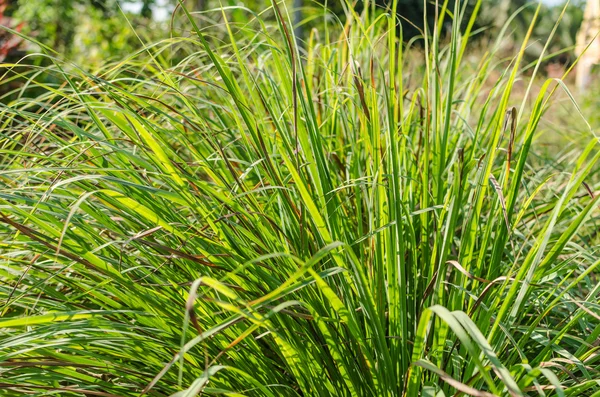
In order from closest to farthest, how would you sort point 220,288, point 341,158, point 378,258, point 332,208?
point 220,288, point 378,258, point 332,208, point 341,158

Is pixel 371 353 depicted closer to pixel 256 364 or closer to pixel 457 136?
pixel 256 364

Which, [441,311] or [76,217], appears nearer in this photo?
[441,311]

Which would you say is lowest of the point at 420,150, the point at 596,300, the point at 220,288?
the point at 596,300

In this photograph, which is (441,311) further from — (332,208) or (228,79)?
(228,79)

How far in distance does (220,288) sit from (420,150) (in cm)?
135

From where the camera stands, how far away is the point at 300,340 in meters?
1.42

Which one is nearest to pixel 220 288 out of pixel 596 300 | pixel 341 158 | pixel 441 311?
pixel 441 311

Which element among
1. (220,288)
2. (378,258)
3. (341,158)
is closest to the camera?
(220,288)

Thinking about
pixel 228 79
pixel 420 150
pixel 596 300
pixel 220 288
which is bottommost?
pixel 596 300

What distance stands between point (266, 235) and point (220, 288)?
470mm

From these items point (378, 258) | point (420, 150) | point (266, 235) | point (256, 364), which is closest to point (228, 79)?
point (266, 235)

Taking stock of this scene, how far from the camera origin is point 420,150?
2205 mm

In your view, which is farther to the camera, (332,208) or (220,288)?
(332,208)

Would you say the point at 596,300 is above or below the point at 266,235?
below
